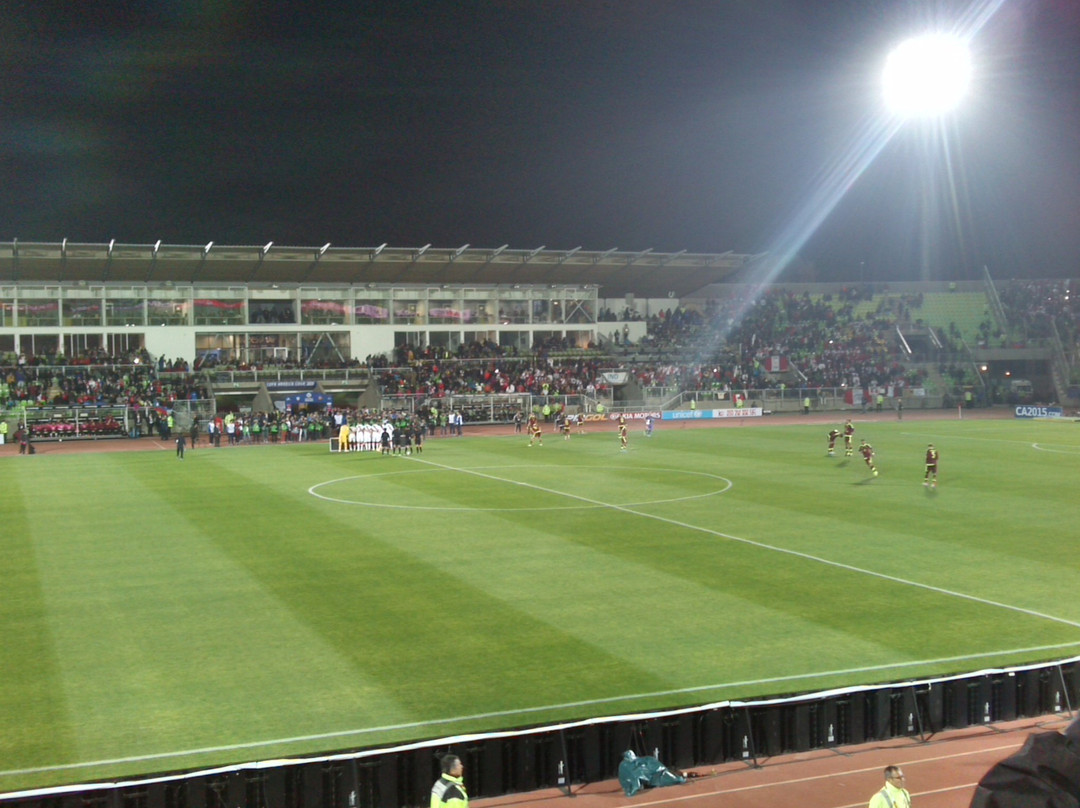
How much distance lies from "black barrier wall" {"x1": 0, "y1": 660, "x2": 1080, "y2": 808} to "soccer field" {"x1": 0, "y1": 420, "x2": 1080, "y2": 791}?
1427 mm

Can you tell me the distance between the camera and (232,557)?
839 inches

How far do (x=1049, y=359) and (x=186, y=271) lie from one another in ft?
203

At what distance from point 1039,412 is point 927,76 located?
2145cm

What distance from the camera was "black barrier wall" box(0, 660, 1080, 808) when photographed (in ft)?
30.6

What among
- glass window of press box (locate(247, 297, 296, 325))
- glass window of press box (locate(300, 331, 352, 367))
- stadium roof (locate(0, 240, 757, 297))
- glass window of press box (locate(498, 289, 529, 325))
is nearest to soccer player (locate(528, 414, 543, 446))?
stadium roof (locate(0, 240, 757, 297))

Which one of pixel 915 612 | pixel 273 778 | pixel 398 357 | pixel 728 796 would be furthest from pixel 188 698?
pixel 398 357

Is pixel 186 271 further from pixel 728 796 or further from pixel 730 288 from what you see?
pixel 728 796

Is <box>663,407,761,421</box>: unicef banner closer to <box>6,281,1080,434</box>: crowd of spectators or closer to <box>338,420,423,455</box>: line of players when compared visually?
<box>6,281,1080,434</box>: crowd of spectators

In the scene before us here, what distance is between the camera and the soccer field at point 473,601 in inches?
487

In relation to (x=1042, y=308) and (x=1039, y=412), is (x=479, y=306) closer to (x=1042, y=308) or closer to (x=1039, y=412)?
(x=1039, y=412)

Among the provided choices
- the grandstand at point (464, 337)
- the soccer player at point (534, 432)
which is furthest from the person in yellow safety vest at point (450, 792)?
the grandstand at point (464, 337)

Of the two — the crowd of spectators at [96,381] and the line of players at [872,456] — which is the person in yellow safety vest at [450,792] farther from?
the crowd of spectators at [96,381]

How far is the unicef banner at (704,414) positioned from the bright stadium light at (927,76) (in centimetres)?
2062

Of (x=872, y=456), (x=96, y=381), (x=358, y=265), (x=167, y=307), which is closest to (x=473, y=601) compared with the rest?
(x=872, y=456)
